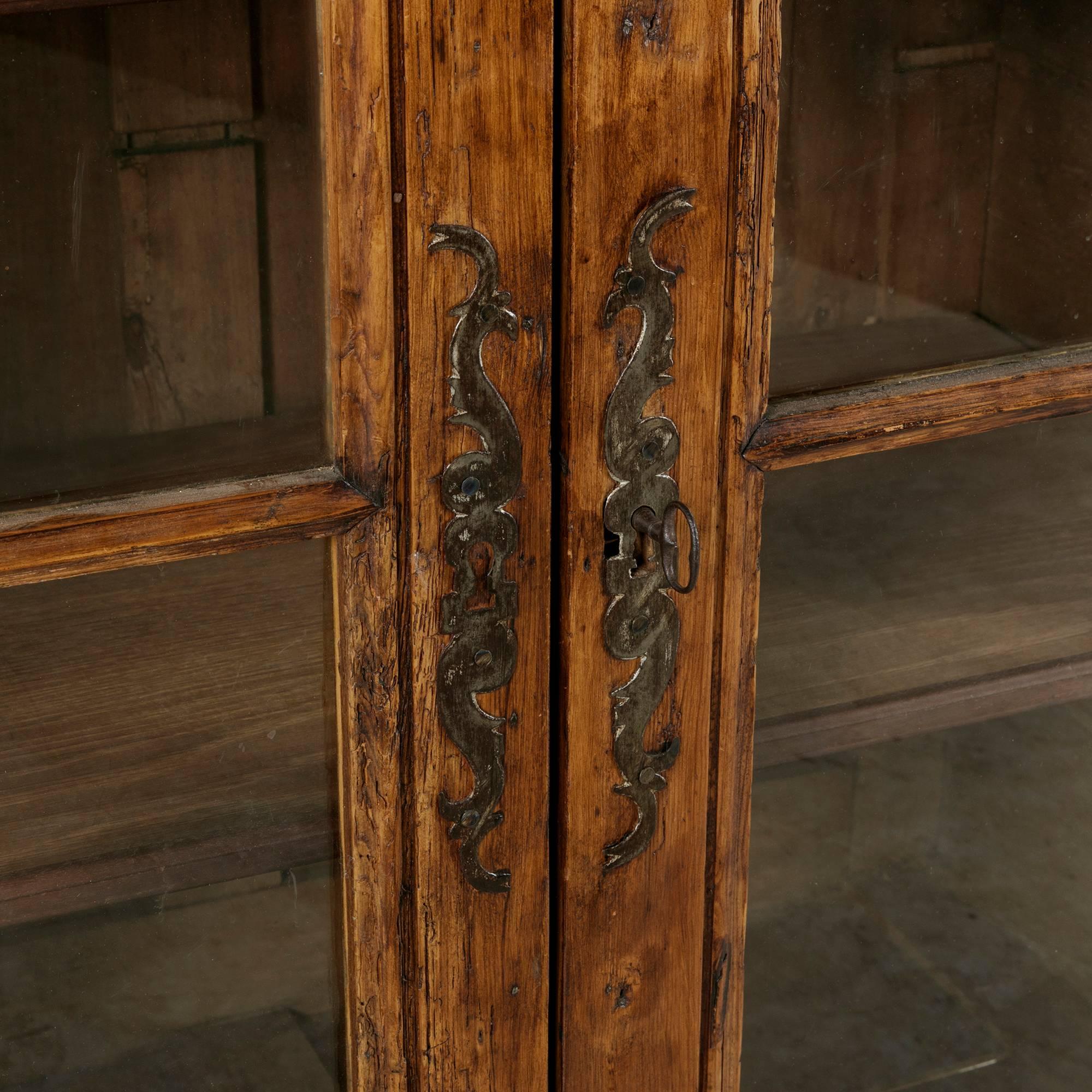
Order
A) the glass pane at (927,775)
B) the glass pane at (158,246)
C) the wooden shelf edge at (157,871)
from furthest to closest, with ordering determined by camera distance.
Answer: the glass pane at (927,775) < the wooden shelf edge at (157,871) < the glass pane at (158,246)

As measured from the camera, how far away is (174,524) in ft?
2.51

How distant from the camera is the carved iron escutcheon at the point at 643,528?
2.63 feet

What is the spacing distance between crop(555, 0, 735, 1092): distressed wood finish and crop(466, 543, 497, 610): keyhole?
4 cm

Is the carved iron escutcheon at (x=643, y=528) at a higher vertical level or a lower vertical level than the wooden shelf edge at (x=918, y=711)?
higher

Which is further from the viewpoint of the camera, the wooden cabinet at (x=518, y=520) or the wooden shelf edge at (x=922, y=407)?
the wooden shelf edge at (x=922, y=407)

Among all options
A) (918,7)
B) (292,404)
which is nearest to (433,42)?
(292,404)

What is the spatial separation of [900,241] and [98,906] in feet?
1.88

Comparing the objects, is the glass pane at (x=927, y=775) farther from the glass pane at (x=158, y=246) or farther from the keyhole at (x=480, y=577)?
the glass pane at (x=158, y=246)

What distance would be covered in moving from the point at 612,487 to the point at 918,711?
0.31m

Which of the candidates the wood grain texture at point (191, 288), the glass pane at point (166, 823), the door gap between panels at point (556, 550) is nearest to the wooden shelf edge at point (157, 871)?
the glass pane at point (166, 823)

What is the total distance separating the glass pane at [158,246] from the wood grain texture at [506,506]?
53 mm

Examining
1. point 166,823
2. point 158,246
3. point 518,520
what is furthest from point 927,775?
point 158,246

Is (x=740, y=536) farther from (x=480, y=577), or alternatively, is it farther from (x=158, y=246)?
(x=158, y=246)

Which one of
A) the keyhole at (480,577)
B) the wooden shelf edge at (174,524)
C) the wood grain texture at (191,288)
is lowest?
the keyhole at (480,577)
